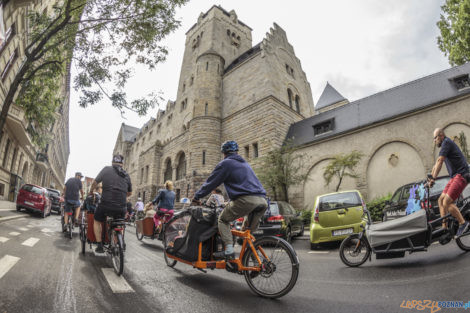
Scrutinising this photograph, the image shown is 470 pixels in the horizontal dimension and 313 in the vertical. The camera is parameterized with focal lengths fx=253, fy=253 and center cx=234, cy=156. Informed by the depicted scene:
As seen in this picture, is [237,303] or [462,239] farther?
[462,239]

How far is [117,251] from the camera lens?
12.4 feet

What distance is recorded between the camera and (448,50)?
18.5m

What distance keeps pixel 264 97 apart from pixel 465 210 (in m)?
18.6

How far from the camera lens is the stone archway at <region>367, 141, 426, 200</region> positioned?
13.9m

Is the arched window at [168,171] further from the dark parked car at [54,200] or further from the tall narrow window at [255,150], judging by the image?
the dark parked car at [54,200]

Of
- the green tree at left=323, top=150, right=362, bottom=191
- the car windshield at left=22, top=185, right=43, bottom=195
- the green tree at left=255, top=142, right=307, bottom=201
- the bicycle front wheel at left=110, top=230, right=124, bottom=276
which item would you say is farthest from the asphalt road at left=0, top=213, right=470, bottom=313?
the green tree at left=255, top=142, right=307, bottom=201

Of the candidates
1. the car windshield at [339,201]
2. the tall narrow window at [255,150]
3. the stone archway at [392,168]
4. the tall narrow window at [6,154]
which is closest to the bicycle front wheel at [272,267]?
the car windshield at [339,201]

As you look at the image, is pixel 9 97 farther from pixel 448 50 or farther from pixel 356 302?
pixel 448 50

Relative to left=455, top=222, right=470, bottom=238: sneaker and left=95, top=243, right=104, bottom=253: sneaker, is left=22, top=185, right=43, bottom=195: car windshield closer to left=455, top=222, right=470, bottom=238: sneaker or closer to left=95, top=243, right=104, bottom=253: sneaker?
left=95, top=243, right=104, bottom=253: sneaker

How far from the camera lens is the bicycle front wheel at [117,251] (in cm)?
356

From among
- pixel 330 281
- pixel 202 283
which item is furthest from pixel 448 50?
pixel 202 283

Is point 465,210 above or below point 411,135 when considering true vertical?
below

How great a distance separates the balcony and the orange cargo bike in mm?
18807

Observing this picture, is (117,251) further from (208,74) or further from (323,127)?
(208,74)
